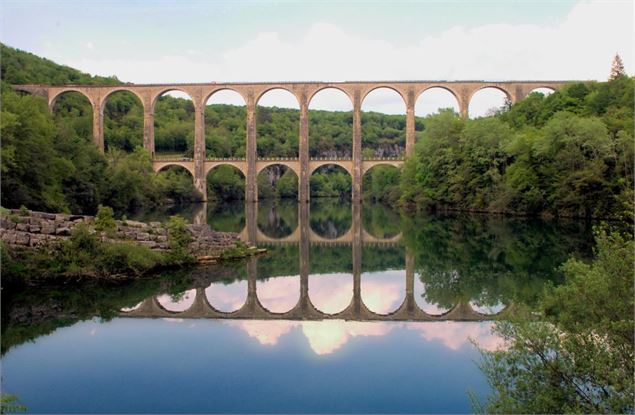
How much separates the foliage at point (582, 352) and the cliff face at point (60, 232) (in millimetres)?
10058

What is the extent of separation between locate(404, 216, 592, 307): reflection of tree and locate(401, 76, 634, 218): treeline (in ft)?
6.87

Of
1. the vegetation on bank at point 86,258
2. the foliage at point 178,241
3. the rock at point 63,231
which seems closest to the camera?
the vegetation on bank at point 86,258

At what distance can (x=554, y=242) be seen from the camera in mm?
18422

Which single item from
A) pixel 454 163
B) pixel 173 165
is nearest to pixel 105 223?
pixel 454 163

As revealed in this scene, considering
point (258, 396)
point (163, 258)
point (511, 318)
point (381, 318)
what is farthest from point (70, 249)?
point (511, 318)

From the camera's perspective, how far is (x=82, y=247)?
12.3 metres

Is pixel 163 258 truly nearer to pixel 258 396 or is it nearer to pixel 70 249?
pixel 70 249

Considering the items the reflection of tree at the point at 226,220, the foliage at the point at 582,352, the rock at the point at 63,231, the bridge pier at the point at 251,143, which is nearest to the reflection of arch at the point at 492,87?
the bridge pier at the point at 251,143

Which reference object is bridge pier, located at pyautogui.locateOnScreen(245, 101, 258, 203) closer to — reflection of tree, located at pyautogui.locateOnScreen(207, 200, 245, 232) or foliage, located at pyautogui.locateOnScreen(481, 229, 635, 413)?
reflection of tree, located at pyautogui.locateOnScreen(207, 200, 245, 232)

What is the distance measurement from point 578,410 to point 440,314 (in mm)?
5912

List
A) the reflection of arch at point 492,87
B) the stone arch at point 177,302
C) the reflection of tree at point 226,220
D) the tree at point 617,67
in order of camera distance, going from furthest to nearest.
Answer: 1. the reflection of arch at point 492,87
2. the tree at point 617,67
3. the reflection of tree at point 226,220
4. the stone arch at point 177,302

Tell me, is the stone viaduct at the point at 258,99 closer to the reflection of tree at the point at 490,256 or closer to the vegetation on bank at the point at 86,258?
the reflection of tree at the point at 490,256

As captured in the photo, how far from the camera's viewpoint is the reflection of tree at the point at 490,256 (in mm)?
11391

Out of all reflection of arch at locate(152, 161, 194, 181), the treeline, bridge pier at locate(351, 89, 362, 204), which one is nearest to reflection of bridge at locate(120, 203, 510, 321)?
the treeline
